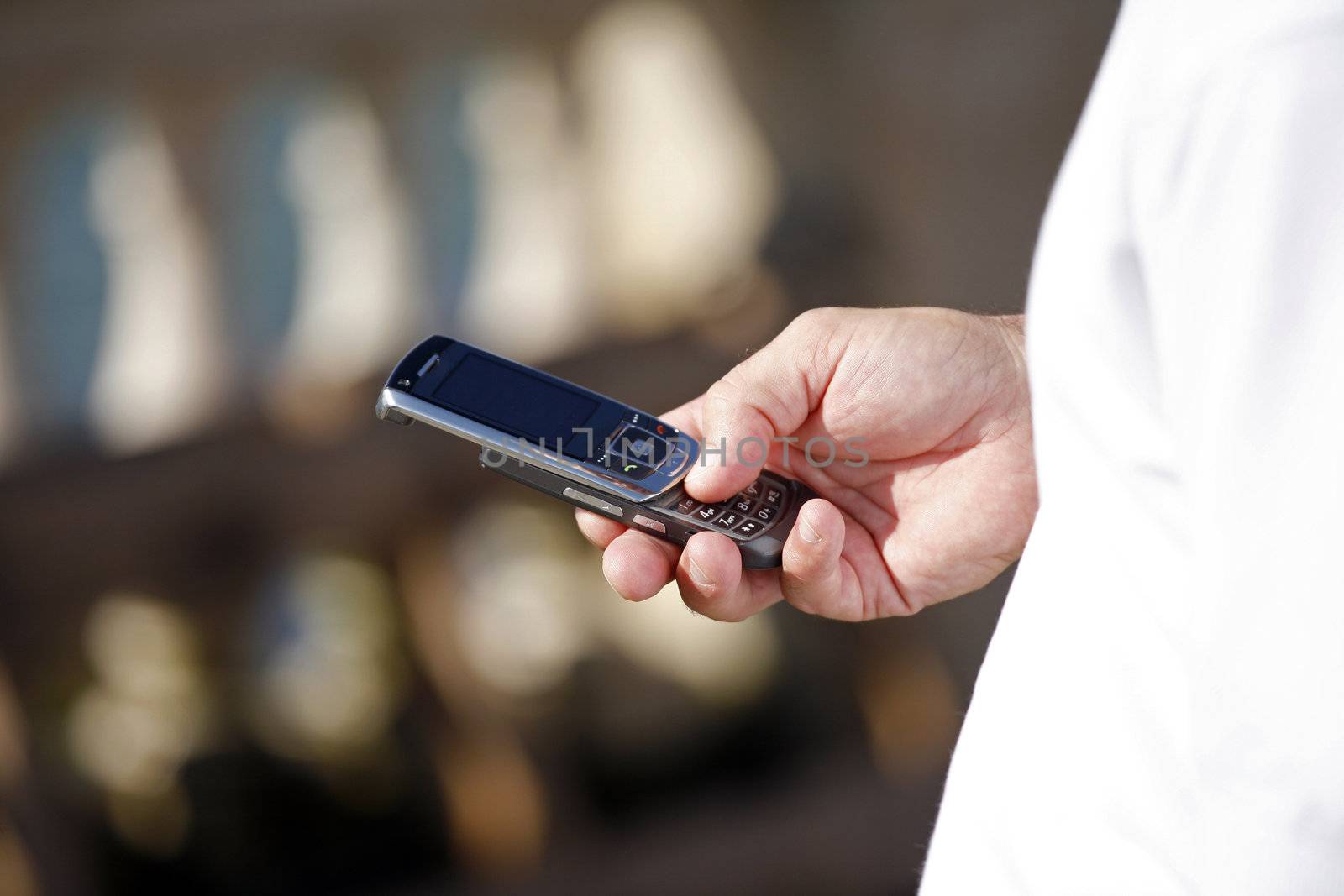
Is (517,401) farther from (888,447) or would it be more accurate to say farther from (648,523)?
(888,447)

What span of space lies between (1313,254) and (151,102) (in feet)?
4.19

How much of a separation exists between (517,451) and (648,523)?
9 cm

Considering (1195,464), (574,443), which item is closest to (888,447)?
(574,443)

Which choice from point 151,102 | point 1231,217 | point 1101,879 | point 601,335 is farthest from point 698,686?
point 1231,217

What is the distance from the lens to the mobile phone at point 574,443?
596mm

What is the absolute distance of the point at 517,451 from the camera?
600 mm

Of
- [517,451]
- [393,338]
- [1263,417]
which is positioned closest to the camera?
[1263,417]

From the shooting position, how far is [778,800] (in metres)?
1.36

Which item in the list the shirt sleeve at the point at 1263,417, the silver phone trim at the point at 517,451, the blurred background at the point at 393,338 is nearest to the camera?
the shirt sleeve at the point at 1263,417

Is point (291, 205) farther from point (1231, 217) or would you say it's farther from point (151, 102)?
point (1231, 217)

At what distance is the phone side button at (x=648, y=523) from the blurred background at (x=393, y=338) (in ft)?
1.97

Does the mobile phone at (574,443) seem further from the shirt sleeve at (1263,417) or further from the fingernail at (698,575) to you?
the shirt sleeve at (1263,417)

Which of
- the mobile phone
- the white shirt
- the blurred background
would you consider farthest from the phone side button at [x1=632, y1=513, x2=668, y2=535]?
the blurred background

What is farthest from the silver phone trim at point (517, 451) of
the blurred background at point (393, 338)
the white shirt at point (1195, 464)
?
the blurred background at point (393, 338)
